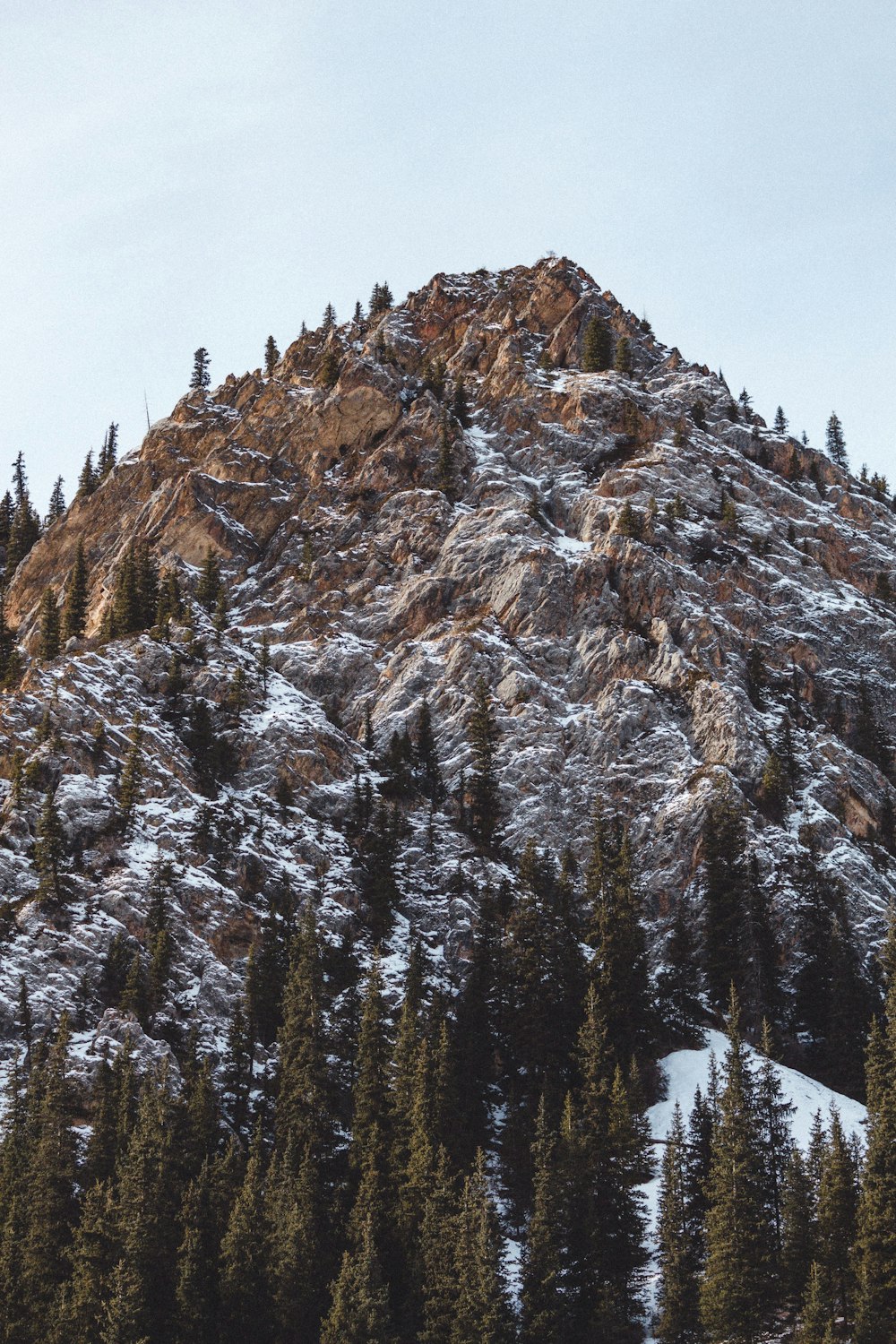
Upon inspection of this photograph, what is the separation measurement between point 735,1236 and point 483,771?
51455 mm

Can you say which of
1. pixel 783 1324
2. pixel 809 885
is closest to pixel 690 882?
pixel 809 885

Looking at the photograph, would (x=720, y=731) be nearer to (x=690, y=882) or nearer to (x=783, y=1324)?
(x=690, y=882)

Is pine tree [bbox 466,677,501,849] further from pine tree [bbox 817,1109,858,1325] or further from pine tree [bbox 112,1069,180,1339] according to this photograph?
pine tree [bbox 817,1109,858,1325]

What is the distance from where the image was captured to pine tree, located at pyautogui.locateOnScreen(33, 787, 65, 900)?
86125 millimetres

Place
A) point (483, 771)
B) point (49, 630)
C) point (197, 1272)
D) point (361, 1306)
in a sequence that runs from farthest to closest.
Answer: point (49, 630)
point (483, 771)
point (197, 1272)
point (361, 1306)

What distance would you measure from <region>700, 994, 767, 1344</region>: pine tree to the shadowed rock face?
32176mm

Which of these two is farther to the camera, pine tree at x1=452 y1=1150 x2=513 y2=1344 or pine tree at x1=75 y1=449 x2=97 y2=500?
pine tree at x1=75 y1=449 x2=97 y2=500

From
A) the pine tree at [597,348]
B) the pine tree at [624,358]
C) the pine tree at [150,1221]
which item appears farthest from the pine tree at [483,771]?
the pine tree at [624,358]

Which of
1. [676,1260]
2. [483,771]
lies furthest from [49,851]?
[676,1260]

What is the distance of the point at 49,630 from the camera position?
12169 centimetres

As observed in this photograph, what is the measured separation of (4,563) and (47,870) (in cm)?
8820

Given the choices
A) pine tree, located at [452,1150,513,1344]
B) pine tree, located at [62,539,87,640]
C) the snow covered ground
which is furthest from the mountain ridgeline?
the snow covered ground

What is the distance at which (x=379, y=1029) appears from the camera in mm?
77688

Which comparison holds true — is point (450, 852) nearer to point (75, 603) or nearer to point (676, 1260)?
point (676, 1260)
